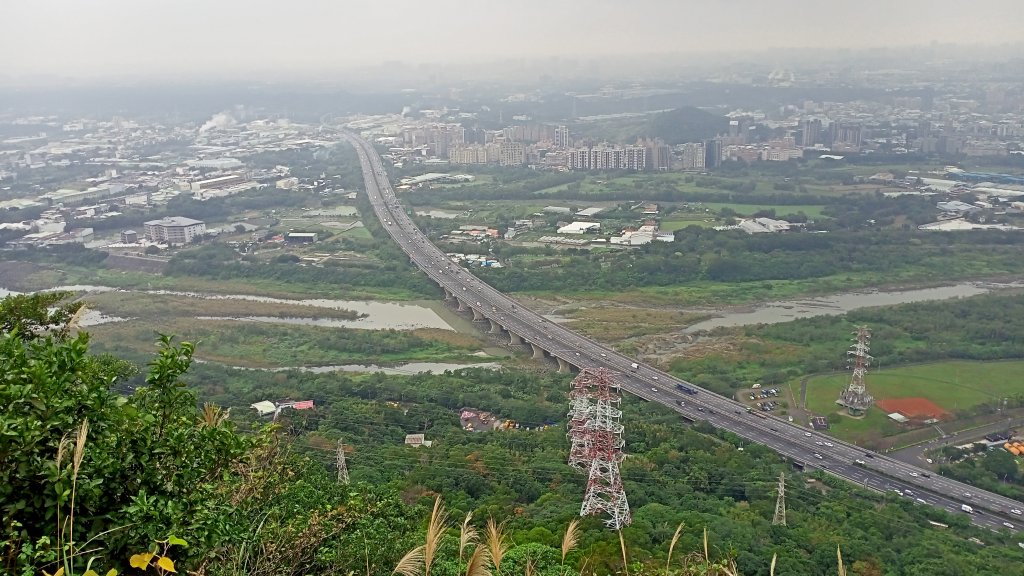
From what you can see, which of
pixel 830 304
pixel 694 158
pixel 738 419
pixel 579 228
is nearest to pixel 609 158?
pixel 694 158

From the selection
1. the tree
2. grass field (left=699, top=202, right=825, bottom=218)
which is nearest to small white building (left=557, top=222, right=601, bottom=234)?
grass field (left=699, top=202, right=825, bottom=218)

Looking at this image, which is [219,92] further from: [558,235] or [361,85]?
[558,235]

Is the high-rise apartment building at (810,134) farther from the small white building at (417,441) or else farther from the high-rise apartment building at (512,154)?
the small white building at (417,441)

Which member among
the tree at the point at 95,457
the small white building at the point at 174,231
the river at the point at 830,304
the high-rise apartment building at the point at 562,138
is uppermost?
the tree at the point at 95,457

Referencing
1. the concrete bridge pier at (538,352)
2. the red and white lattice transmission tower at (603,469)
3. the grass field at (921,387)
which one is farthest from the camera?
the concrete bridge pier at (538,352)

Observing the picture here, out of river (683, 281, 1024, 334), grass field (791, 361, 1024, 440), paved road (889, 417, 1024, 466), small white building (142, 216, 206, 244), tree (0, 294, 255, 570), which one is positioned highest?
tree (0, 294, 255, 570)

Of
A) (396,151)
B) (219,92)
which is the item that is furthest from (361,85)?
(396,151)

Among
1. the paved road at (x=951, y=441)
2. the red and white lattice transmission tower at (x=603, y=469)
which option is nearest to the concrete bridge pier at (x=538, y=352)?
the red and white lattice transmission tower at (x=603, y=469)

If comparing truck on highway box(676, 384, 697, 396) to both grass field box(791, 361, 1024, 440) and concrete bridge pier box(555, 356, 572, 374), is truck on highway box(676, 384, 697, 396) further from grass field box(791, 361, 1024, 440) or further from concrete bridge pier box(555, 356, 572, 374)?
concrete bridge pier box(555, 356, 572, 374)
